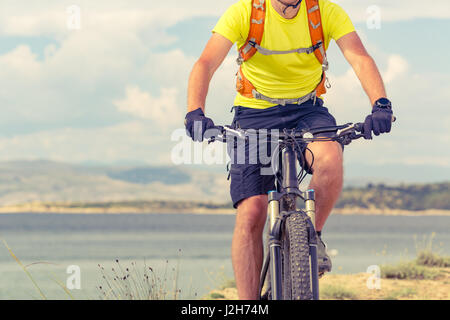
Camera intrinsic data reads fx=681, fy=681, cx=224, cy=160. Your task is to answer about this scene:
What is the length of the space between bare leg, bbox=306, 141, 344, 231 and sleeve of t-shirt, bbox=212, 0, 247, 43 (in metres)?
0.88

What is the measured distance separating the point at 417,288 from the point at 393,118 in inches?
291

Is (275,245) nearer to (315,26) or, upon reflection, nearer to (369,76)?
(369,76)

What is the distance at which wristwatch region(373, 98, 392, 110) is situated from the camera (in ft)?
12.8

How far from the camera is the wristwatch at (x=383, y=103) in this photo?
Result: 3.90 meters

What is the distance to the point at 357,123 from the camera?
3.73 meters

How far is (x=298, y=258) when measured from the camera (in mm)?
3480

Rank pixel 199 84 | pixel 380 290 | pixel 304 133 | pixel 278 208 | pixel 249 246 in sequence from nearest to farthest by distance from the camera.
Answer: pixel 304 133, pixel 278 208, pixel 199 84, pixel 249 246, pixel 380 290

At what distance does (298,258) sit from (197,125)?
2.92ft

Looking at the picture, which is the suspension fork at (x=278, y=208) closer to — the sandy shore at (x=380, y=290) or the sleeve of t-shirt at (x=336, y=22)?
the sleeve of t-shirt at (x=336, y=22)

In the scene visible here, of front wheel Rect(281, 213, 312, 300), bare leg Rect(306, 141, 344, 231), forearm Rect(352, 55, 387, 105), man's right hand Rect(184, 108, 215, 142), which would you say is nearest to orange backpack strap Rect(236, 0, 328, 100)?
forearm Rect(352, 55, 387, 105)

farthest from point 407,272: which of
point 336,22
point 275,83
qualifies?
point 336,22

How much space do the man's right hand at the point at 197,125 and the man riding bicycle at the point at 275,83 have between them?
0.20 metres
